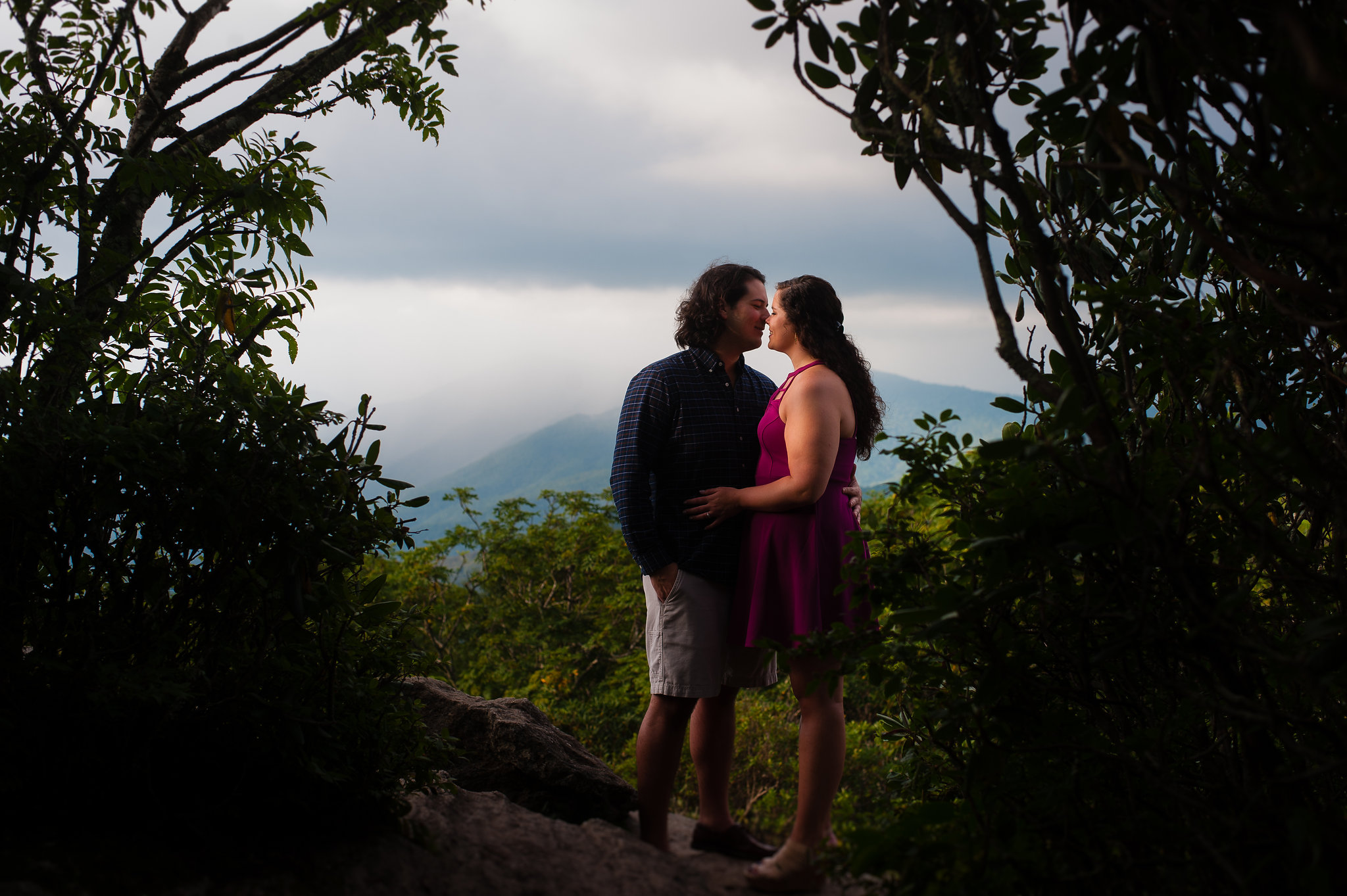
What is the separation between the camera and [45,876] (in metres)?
1.85

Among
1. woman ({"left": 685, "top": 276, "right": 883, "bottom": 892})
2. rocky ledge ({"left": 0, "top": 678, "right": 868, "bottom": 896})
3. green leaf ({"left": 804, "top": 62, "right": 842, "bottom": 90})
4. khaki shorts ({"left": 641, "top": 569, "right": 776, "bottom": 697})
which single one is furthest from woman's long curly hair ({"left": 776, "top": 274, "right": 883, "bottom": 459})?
rocky ledge ({"left": 0, "top": 678, "right": 868, "bottom": 896})

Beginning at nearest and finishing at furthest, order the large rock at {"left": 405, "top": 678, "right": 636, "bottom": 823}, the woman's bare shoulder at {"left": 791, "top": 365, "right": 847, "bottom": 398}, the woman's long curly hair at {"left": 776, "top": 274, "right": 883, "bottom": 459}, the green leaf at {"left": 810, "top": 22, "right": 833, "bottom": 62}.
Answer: the green leaf at {"left": 810, "top": 22, "right": 833, "bottom": 62}, the woman's bare shoulder at {"left": 791, "top": 365, "right": 847, "bottom": 398}, the woman's long curly hair at {"left": 776, "top": 274, "right": 883, "bottom": 459}, the large rock at {"left": 405, "top": 678, "right": 636, "bottom": 823}

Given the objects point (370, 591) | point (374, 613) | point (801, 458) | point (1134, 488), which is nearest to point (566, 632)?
point (801, 458)

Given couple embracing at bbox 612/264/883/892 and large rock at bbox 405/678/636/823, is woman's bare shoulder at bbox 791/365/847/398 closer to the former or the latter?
couple embracing at bbox 612/264/883/892

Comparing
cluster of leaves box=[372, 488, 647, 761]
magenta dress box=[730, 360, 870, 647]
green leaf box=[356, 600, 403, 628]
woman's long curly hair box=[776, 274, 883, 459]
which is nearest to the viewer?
green leaf box=[356, 600, 403, 628]

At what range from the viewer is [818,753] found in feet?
9.63

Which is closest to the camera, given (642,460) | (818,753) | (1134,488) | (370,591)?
(1134,488)

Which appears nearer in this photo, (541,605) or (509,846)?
(509,846)

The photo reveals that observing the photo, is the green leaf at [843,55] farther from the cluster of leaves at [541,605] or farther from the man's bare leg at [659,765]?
the cluster of leaves at [541,605]

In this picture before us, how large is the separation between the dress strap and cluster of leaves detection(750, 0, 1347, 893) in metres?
0.95

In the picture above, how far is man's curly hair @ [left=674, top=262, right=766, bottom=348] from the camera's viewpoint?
3562 millimetres

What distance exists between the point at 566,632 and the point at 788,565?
6.10 metres

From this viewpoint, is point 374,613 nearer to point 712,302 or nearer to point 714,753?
point 714,753

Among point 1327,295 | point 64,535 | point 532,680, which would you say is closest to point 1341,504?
point 1327,295
